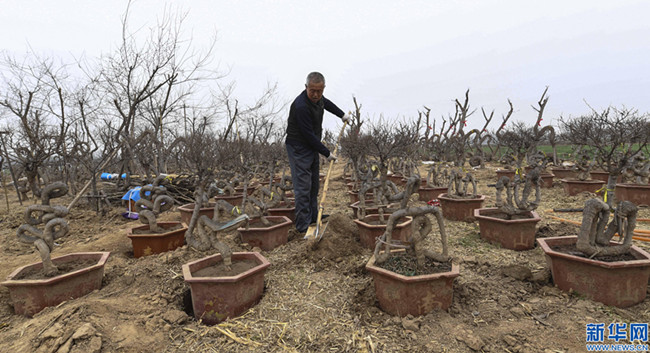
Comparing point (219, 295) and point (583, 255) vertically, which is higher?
point (583, 255)

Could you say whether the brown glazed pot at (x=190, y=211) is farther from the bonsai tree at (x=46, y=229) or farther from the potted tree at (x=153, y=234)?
the bonsai tree at (x=46, y=229)

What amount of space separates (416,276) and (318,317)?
0.80 metres

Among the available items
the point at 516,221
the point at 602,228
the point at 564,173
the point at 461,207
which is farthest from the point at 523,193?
the point at 564,173

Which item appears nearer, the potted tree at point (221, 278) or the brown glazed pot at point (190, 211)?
the potted tree at point (221, 278)

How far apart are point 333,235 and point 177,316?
73.0 inches

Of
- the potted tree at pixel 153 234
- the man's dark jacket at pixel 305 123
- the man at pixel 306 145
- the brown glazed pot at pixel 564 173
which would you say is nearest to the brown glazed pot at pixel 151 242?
the potted tree at pixel 153 234

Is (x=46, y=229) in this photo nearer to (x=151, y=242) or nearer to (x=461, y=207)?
(x=151, y=242)

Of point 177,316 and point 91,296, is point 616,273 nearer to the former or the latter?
point 177,316

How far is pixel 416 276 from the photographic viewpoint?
2203 mm

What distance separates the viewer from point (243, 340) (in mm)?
2104

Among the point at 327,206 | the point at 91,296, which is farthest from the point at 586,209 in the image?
the point at 327,206

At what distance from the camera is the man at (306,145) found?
13.4 ft

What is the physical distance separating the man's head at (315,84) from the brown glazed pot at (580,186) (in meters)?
6.61

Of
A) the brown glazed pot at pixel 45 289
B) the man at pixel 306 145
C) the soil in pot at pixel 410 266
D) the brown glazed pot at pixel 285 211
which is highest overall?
the man at pixel 306 145
